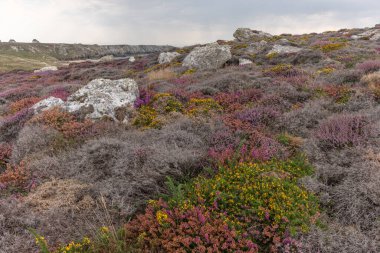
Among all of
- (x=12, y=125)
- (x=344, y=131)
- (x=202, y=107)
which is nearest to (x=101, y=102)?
(x=12, y=125)

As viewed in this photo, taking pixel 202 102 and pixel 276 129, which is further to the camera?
pixel 202 102

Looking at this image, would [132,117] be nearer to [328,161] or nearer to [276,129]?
[276,129]

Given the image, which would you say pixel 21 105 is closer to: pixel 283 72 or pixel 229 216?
pixel 229 216

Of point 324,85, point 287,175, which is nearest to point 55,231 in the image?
point 287,175

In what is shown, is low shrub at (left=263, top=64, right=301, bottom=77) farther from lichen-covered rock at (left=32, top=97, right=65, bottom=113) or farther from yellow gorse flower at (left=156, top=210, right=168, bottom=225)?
yellow gorse flower at (left=156, top=210, right=168, bottom=225)

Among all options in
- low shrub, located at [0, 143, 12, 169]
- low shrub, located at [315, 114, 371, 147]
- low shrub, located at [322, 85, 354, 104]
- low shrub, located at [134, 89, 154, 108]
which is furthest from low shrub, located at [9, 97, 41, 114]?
low shrub, located at [322, 85, 354, 104]

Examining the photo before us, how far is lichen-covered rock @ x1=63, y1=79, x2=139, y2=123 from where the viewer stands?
9133 mm

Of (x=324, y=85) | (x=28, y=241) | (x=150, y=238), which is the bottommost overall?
(x=28, y=241)

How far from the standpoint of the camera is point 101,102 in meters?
9.39

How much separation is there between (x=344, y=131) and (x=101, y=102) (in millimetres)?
7855

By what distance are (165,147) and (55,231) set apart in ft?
9.20

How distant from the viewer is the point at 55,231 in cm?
429

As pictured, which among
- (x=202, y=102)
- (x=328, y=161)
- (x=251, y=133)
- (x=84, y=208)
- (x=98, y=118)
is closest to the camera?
(x=84, y=208)

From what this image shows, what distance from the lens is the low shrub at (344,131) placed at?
5.74 m
